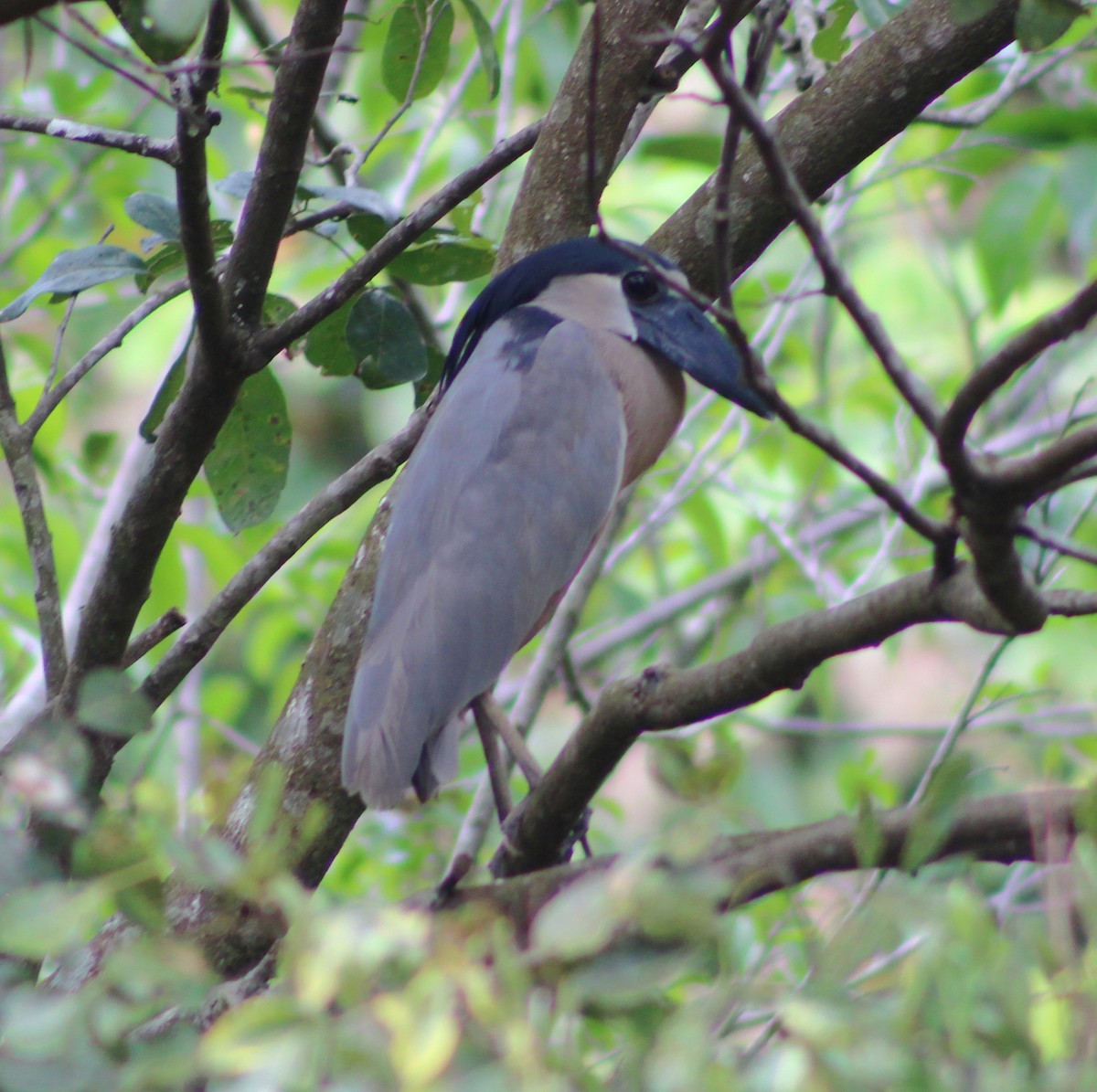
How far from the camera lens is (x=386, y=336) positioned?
A: 1.83 metres

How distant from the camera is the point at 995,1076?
0.65 metres

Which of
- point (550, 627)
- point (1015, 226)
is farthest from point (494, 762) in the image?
point (1015, 226)

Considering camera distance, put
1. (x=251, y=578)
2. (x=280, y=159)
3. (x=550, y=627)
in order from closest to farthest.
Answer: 1. (x=280, y=159)
2. (x=251, y=578)
3. (x=550, y=627)

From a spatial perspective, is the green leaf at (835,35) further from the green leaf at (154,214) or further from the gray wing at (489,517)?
the green leaf at (154,214)

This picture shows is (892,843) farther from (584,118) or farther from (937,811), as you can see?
(584,118)

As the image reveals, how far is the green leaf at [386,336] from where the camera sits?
183 cm

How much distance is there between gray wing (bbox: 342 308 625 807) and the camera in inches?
73.9

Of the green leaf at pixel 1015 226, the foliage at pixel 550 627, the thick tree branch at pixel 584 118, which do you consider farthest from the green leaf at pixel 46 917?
the green leaf at pixel 1015 226

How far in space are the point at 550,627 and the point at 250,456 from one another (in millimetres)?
792

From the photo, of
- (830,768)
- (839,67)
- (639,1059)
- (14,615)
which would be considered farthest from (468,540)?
→ (830,768)

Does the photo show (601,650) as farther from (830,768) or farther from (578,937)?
(830,768)

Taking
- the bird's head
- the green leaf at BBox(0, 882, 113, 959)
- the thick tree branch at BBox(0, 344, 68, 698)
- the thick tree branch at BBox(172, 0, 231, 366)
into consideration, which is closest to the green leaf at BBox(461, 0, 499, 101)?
the bird's head

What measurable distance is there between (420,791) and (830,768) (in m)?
4.34

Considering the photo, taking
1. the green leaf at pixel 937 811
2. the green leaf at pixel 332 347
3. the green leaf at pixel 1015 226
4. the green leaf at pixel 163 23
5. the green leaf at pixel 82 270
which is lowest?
the green leaf at pixel 1015 226
